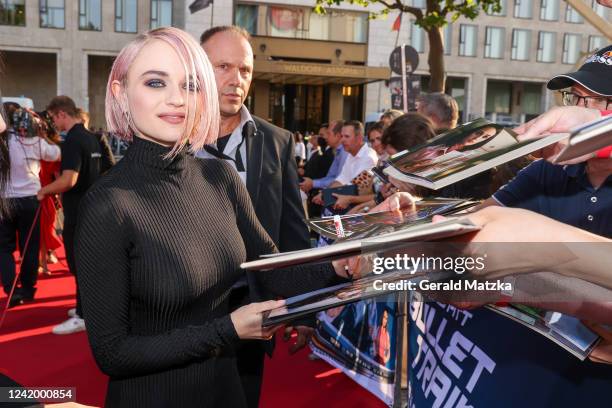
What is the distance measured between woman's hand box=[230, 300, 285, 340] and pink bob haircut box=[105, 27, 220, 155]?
1.77 feet

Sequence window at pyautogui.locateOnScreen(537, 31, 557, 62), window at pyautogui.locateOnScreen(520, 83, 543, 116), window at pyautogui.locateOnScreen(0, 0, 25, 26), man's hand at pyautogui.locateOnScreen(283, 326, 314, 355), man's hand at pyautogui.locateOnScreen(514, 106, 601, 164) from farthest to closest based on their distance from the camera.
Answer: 1. window at pyautogui.locateOnScreen(520, 83, 543, 116)
2. window at pyautogui.locateOnScreen(537, 31, 557, 62)
3. window at pyautogui.locateOnScreen(0, 0, 25, 26)
4. man's hand at pyautogui.locateOnScreen(283, 326, 314, 355)
5. man's hand at pyautogui.locateOnScreen(514, 106, 601, 164)

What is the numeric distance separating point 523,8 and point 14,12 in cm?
3263

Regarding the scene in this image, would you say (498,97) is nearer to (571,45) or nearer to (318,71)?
(571,45)

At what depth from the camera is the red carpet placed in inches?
155

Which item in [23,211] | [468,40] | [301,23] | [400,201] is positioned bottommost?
[23,211]

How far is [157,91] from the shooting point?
5.23 ft

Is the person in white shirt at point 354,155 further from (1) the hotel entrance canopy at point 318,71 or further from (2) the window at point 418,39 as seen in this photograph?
(2) the window at point 418,39

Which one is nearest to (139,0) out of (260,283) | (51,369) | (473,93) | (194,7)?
(194,7)

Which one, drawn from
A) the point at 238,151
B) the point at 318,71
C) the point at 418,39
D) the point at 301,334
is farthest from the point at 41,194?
the point at 418,39

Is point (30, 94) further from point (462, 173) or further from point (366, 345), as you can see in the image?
point (462, 173)

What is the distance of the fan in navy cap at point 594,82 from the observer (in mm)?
1597

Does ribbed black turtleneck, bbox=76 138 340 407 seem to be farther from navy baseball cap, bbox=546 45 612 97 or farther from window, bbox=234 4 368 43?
window, bbox=234 4 368 43

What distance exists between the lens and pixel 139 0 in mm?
33844

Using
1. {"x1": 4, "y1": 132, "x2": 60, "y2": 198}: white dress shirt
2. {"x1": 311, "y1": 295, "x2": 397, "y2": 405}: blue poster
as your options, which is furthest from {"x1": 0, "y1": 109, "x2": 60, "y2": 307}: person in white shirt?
{"x1": 311, "y1": 295, "x2": 397, "y2": 405}: blue poster
